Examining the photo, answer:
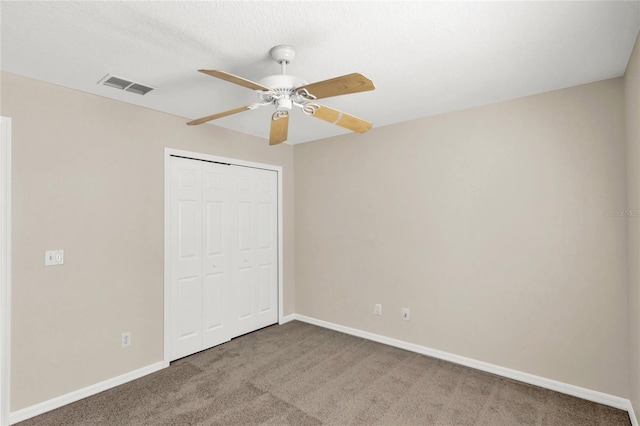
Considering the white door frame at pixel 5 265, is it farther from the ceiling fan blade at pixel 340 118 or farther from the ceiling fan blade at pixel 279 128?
the ceiling fan blade at pixel 340 118

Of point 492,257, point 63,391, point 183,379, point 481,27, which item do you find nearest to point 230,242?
point 183,379

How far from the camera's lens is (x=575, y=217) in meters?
2.66

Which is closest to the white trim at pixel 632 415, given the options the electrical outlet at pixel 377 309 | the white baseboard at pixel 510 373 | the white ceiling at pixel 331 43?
the white baseboard at pixel 510 373

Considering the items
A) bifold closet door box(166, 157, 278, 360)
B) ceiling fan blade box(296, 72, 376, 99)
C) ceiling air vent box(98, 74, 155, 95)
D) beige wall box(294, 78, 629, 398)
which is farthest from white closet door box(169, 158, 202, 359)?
ceiling fan blade box(296, 72, 376, 99)

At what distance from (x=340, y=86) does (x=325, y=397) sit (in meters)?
2.31

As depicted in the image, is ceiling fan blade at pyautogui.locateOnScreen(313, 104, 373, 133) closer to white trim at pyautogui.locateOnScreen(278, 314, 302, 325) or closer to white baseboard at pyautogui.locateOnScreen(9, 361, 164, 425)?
white baseboard at pyautogui.locateOnScreen(9, 361, 164, 425)

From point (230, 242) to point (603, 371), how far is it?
360 centimetres

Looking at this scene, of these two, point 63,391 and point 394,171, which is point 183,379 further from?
point 394,171

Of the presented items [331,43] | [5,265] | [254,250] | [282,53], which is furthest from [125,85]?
[254,250]

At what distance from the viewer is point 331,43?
6.44ft

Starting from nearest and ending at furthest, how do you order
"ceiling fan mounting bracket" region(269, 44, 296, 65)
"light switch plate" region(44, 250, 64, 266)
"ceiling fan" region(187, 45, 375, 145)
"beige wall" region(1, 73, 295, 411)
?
"ceiling fan" region(187, 45, 375, 145) → "ceiling fan mounting bracket" region(269, 44, 296, 65) → "beige wall" region(1, 73, 295, 411) → "light switch plate" region(44, 250, 64, 266)

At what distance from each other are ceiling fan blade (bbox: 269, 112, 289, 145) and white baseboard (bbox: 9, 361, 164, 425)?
94.0 inches

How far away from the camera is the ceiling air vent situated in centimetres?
245

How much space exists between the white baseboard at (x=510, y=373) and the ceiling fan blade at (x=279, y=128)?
2.51 meters
